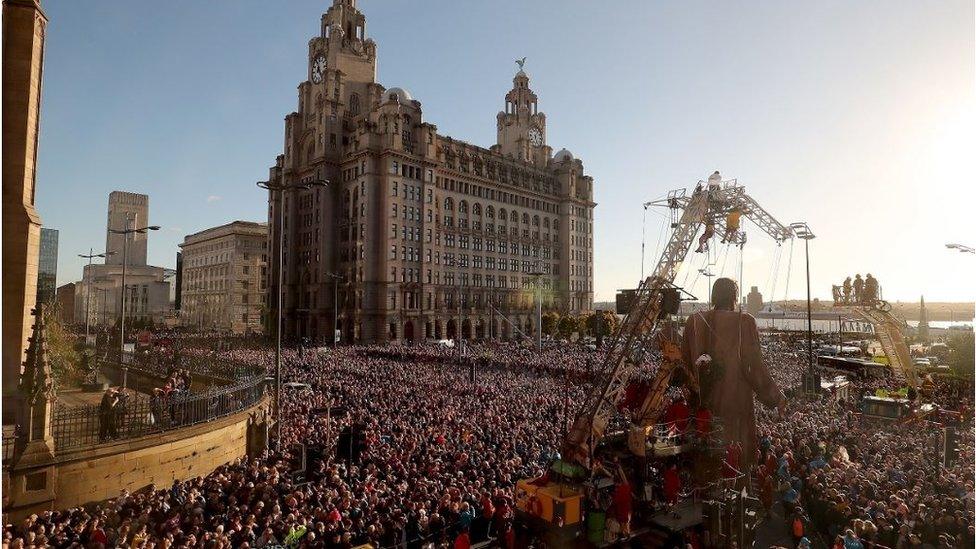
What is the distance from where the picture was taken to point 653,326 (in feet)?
49.9

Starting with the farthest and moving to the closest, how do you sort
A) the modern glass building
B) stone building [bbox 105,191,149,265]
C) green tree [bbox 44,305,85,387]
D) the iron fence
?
green tree [bbox 44,305,85,387] < the modern glass building < the iron fence < stone building [bbox 105,191,149,265]

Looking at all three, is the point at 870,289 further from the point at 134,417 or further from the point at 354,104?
the point at 354,104

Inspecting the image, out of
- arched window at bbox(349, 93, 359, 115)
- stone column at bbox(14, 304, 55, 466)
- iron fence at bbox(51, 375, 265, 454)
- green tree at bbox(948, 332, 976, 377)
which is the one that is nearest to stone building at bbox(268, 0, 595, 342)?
arched window at bbox(349, 93, 359, 115)

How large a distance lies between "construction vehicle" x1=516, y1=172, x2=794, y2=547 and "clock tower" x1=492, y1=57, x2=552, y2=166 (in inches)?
3632

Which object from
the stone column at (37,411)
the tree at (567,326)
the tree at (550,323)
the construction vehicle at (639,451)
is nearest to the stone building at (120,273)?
the stone column at (37,411)

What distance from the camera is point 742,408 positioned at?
1323cm

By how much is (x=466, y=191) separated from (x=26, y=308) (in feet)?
249

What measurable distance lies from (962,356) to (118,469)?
165ft

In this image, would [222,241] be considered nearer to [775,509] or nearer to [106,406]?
[106,406]

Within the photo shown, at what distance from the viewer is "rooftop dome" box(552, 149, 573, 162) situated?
108500 millimetres

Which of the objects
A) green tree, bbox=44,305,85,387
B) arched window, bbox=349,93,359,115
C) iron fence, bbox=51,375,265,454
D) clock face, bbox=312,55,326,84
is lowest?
iron fence, bbox=51,375,265,454

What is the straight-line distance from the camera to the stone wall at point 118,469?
11742 mm

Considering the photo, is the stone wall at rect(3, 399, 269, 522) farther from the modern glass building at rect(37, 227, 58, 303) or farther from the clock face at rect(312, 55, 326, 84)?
the clock face at rect(312, 55, 326, 84)

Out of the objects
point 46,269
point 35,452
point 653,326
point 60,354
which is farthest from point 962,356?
point 60,354
